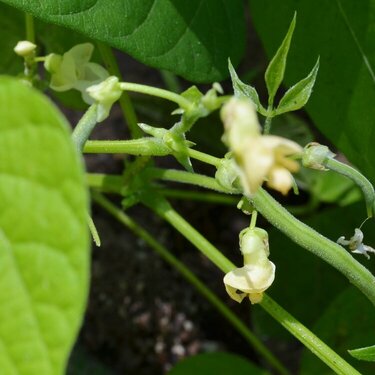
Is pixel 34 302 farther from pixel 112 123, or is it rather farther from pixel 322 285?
pixel 112 123

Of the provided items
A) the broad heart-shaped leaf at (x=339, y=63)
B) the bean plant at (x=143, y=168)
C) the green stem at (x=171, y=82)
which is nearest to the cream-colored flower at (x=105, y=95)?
the bean plant at (x=143, y=168)

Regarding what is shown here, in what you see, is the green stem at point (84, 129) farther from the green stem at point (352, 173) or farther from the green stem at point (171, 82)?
the green stem at point (171, 82)

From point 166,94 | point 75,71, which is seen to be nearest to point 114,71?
point 75,71

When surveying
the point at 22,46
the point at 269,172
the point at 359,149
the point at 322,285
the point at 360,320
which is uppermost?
the point at 269,172

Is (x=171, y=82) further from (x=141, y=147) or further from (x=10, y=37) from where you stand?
(x=141, y=147)

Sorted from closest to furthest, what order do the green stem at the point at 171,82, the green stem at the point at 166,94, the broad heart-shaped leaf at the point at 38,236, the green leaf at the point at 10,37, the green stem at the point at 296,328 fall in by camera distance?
the broad heart-shaped leaf at the point at 38,236, the green stem at the point at 166,94, the green stem at the point at 296,328, the green leaf at the point at 10,37, the green stem at the point at 171,82

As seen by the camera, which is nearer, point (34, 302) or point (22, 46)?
point (34, 302)

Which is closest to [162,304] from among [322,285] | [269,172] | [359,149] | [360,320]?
[322,285]
